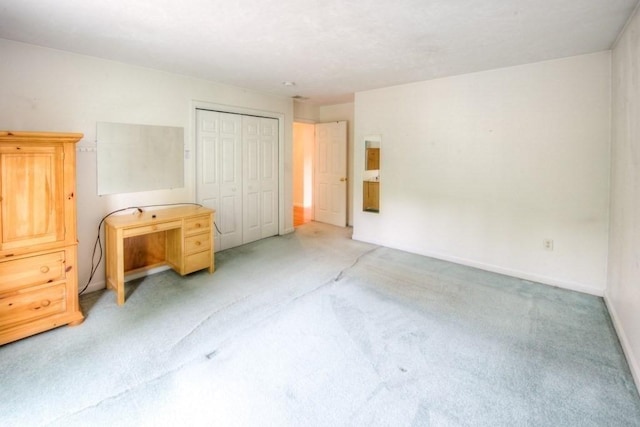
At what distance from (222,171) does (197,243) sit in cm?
129

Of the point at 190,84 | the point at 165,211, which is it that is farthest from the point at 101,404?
the point at 190,84

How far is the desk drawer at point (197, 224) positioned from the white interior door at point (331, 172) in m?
2.98

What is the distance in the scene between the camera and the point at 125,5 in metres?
2.16

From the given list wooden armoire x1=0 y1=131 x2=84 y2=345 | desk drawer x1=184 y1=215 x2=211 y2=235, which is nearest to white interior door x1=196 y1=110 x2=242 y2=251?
desk drawer x1=184 y1=215 x2=211 y2=235

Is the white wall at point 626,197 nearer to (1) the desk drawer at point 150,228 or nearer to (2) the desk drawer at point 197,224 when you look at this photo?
(2) the desk drawer at point 197,224

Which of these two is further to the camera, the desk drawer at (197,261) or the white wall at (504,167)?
the desk drawer at (197,261)

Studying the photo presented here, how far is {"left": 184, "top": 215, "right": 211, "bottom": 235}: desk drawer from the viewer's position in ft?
11.3

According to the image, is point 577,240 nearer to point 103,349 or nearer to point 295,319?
point 295,319

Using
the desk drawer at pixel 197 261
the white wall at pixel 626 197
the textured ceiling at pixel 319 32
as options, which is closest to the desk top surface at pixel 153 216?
the desk drawer at pixel 197 261

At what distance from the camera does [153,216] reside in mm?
3318

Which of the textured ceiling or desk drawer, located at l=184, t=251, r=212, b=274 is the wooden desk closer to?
desk drawer, located at l=184, t=251, r=212, b=274

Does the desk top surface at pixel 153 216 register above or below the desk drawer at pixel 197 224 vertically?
above

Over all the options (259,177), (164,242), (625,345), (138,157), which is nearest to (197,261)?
(164,242)

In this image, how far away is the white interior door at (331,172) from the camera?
5969 millimetres
